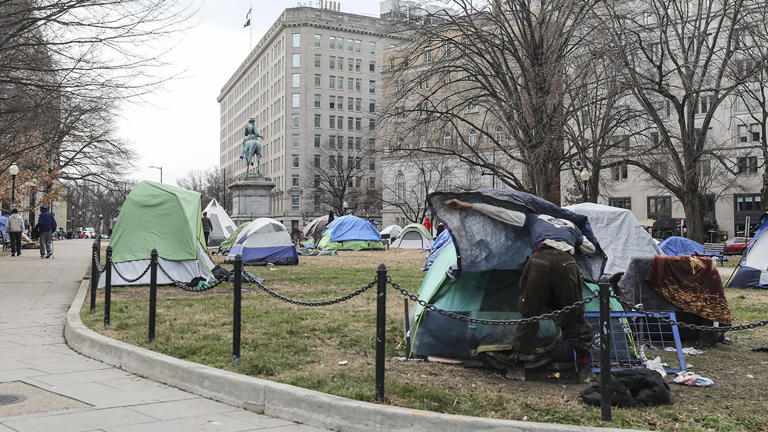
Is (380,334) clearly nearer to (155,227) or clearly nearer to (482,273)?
(482,273)

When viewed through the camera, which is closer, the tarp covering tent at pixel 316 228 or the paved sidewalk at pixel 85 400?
the paved sidewalk at pixel 85 400

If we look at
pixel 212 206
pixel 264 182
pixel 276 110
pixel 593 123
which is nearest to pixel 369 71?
pixel 276 110

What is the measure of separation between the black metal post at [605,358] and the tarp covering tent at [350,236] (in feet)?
94.1

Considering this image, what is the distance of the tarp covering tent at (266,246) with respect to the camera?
22844 millimetres

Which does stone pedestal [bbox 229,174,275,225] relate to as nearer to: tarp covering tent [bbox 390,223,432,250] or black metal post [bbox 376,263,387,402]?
tarp covering tent [bbox 390,223,432,250]

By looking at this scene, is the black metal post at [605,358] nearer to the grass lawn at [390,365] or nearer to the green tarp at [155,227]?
the grass lawn at [390,365]

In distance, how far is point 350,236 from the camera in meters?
34.4

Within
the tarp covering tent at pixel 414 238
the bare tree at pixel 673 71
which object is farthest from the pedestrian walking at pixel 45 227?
the bare tree at pixel 673 71

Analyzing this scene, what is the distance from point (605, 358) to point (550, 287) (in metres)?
1.23

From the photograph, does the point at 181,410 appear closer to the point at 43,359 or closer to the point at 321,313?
the point at 43,359

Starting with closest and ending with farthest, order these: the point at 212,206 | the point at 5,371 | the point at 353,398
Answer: the point at 353,398, the point at 5,371, the point at 212,206

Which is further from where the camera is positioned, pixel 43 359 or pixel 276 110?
pixel 276 110

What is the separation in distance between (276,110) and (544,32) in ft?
296

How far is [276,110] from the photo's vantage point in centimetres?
10825
